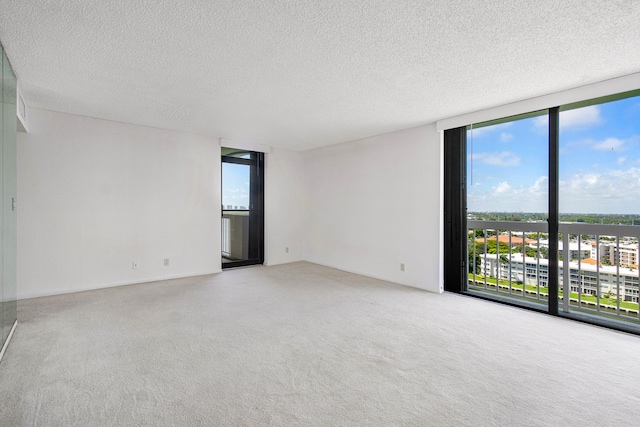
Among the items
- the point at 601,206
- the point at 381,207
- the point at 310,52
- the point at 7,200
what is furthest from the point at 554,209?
the point at 7,200

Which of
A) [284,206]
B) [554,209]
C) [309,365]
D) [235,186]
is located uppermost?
[235,186]

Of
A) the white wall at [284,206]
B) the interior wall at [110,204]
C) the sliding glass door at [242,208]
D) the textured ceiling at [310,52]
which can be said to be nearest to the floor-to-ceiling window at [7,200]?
the textured ceiling at [310,52]

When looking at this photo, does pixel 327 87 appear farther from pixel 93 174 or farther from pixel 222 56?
pixel 93 174

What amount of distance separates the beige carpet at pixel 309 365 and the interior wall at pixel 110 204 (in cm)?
58

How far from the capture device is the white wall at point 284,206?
18.7 feet

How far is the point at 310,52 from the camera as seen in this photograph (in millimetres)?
2219

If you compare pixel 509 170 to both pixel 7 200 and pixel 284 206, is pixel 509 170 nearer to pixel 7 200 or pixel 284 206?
pixel 284 206

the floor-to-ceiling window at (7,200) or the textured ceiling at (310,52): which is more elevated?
the textured ceiling at (310,52)

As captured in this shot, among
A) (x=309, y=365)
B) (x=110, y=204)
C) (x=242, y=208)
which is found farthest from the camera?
(x=242, y=208)

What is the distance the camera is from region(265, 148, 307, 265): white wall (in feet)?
18.7

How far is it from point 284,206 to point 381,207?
2.12m

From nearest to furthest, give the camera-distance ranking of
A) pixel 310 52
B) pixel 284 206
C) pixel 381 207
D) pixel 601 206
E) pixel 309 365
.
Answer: pixel 309 365, pixel 310 52, pixel 601 206, pixel 381 207, pixel 284 206

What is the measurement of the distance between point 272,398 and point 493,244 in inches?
135

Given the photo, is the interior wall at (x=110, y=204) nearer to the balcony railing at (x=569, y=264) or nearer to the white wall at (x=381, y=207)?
the white wall at (x=381, y=207)
